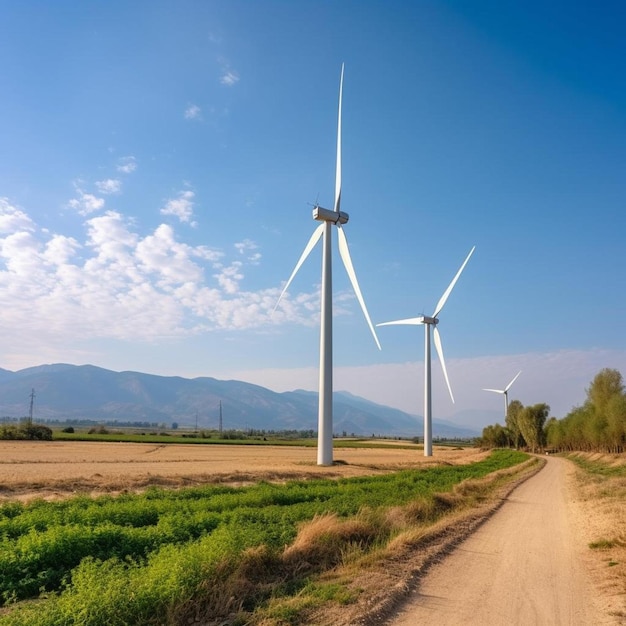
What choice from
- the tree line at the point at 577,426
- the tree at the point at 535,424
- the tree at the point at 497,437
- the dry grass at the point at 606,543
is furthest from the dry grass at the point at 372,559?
the tree at the point at 497,437

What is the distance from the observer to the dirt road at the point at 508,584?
33.9 feet

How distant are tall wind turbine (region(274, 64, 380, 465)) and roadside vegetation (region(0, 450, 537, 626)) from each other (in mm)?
32036

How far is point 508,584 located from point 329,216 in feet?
156

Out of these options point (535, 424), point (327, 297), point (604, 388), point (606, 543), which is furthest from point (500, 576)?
point (535, 424)

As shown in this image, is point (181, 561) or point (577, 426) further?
point (577, 426)

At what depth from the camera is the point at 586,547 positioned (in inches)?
695

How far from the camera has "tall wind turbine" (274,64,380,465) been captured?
54125 millimetres

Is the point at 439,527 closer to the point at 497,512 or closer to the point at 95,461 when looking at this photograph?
the point at 497,512

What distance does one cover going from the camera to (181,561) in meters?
10.5

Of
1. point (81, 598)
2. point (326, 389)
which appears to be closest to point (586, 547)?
point (81, 598)

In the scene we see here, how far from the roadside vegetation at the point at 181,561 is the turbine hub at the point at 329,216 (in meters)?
38.9

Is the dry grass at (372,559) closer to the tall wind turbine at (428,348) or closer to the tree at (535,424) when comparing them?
the tall wind turbine at (428,348)

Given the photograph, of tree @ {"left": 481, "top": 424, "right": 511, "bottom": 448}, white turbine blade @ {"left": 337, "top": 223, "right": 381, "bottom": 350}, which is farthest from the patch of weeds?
tree @ {"left": 481, "top": 424, "right": 511, "bottom": 448}

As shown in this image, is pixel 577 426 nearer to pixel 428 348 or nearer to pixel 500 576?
pixel 428 348
